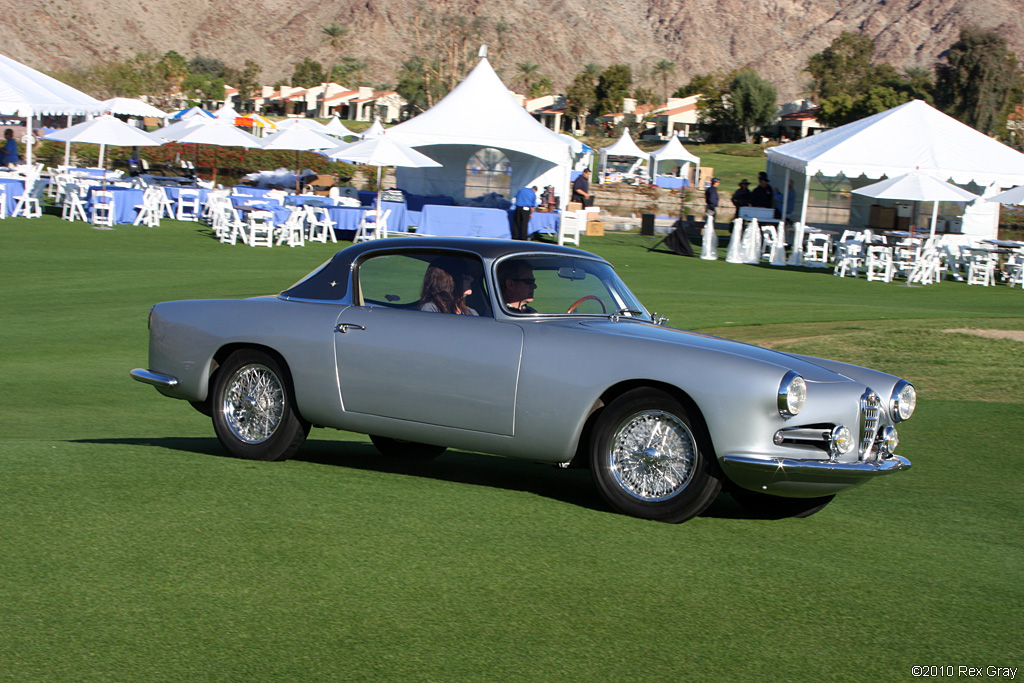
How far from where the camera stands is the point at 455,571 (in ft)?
14.2

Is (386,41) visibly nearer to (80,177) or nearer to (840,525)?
(80,177)

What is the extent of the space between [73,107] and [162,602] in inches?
1110

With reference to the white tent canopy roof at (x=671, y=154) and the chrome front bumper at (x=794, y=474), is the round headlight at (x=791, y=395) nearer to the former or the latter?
the chrome front bumper at (x=794, y=474)

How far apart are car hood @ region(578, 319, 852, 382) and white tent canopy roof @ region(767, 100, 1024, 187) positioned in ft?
74.7

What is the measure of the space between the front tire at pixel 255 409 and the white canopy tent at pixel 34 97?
23704 mm

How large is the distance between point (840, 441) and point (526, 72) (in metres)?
158

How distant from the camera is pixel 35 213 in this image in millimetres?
26266

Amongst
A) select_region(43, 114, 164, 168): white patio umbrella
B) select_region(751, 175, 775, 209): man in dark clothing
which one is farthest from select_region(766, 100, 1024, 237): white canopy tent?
select_region(43, 114, 164, 168): white patio umbrella

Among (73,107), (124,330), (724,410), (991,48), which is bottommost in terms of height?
(124,330)

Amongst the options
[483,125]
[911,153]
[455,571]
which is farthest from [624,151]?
[455,571]

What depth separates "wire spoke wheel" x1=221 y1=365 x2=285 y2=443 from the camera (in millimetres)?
6199

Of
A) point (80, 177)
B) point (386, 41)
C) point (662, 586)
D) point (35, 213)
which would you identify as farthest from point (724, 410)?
point (386, 41)

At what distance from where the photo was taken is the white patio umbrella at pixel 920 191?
23.5 m

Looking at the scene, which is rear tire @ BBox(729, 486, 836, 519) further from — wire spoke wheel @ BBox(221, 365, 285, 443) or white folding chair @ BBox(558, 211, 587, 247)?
white folding chair @ BBox(558, 211, 587, 247)
